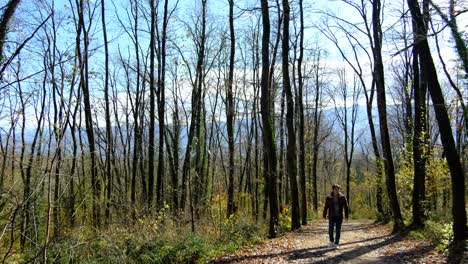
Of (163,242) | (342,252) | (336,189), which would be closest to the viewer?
(342,252)

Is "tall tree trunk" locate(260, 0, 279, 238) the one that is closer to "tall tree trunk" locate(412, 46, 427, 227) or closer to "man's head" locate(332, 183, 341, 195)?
"man's head" locate(332, 183, 341, 195)

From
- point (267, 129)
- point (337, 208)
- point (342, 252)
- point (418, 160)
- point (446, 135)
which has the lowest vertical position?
point (342, 252)

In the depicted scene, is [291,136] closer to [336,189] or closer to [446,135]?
[336,189]

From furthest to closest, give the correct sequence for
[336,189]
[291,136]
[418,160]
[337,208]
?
[291,136] < [418,160] < [336,189] < [337,208]

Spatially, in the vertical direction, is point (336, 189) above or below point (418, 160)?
below

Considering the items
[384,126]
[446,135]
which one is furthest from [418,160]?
[446,135]

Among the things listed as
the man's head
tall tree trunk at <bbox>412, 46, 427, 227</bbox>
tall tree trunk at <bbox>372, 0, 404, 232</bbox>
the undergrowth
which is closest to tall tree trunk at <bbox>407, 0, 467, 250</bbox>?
the man's head

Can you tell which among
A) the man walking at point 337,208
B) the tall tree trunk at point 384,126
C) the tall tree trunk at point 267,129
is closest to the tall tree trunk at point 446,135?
the man walking at point 337,208

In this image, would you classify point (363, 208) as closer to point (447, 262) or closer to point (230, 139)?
point (230, 139)

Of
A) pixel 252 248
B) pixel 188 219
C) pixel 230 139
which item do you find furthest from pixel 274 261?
pixel 230 139

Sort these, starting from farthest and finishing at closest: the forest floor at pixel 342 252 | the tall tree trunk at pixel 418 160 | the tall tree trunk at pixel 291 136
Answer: the tall tree trunk at pixel 291 136 < the tall tree trunk at pixel 418 160 < the forest floor at pixel 342 252

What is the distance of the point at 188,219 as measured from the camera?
13781mm

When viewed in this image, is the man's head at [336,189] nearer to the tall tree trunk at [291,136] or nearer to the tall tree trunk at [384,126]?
the tall tree trunk at [291,136]

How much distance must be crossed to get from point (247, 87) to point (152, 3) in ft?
37.5
